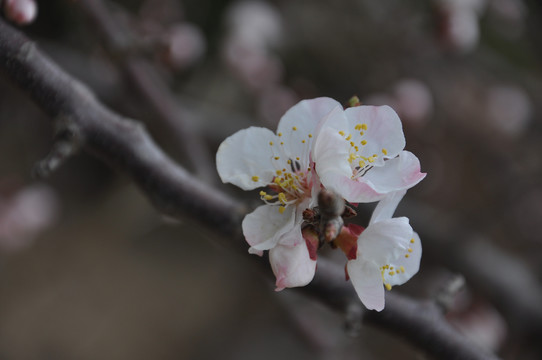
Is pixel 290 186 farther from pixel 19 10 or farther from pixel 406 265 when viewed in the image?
pixel 19 10

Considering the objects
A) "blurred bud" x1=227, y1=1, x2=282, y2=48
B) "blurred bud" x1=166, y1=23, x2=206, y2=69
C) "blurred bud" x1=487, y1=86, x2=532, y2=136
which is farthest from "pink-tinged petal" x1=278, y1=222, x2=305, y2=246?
"blurred bud" x1=487, y1=86, x2=532, y2=136

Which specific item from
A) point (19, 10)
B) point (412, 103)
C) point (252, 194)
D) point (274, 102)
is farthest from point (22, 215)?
point (412, 103)

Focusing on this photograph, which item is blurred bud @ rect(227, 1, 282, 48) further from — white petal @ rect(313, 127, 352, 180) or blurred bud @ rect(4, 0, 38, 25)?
white petal @ rect(313, 127, 352, 180)

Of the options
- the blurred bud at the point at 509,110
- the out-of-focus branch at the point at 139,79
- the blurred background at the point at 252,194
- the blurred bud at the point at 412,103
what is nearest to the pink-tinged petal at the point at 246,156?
the out-of-focus branch at the point at 139,79

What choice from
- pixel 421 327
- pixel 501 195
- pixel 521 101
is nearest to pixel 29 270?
pixel 421 327

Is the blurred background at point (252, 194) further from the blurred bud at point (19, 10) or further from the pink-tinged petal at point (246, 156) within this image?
the pink-tinged petal at point (246, 156)

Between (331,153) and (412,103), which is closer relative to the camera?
(331,153)
